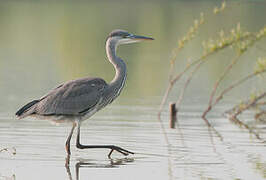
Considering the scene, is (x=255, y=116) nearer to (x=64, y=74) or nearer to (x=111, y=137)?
(x=111, y=137)

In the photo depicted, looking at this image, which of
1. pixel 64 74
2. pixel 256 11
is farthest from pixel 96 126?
pixel 256 11

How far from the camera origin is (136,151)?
1372 centimetres

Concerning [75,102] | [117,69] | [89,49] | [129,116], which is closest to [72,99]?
[75,102]

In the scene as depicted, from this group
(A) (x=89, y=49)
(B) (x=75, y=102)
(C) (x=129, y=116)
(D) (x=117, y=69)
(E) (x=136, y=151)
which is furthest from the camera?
(A) (x=89, y=49)

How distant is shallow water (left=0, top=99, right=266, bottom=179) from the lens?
1192 centimetres

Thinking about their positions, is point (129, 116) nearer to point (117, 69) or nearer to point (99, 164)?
point (117, 69)

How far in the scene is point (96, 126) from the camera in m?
16.4

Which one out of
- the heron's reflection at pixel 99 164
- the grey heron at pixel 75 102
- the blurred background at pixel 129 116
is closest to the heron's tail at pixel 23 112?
the grey heron at pixel 75 102

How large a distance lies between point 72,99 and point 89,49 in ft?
77.9

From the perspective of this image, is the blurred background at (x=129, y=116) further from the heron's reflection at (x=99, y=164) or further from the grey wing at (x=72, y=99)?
the grey wing at (x=72, y=99)

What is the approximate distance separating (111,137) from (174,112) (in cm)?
343

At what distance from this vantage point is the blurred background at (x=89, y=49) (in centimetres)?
2394

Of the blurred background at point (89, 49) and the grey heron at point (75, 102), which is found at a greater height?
the blurred background at point (89, 49)

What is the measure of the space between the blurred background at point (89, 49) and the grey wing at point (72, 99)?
507 cm
